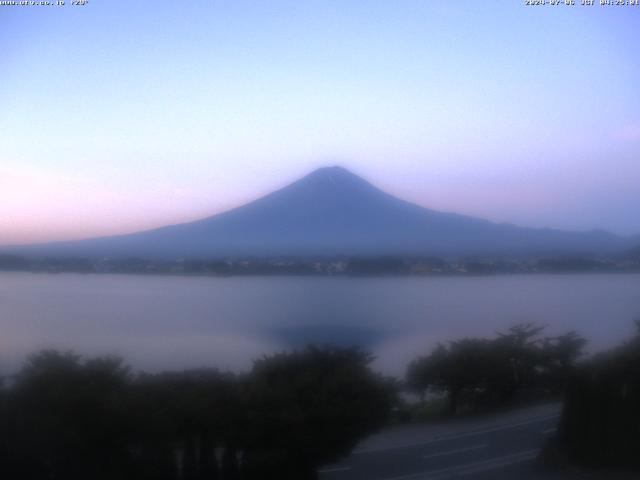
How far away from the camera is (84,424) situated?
459cm

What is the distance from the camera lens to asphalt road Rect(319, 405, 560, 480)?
4.69 m

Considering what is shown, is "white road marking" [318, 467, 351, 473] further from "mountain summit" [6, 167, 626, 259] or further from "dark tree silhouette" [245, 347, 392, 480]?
"mountain summit" [6, 167, 626, 259]

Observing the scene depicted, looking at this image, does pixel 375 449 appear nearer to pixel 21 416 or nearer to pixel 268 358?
pixel 268 358

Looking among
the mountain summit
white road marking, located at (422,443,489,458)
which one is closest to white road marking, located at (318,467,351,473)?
white road marking, located at (422,443,489,458)

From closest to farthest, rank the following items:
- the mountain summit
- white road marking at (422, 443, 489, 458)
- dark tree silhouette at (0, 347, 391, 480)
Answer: dark tree silhouette at (0, 347, 391, 480) < white road marking at (422, 443, 489, 458) < the mountain summit

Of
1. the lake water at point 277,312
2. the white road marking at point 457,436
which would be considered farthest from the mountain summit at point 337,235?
the white road marking at point 457,436

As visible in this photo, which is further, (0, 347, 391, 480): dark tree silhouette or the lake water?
the lake water

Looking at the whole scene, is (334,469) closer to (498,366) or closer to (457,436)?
(457,436)

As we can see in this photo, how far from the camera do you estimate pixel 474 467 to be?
4754 mm

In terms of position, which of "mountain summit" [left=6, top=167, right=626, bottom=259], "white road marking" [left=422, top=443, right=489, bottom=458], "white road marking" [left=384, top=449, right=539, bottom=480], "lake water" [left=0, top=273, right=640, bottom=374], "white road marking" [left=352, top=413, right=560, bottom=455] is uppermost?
"mountain summit" [left=6, top=167, right=626, bottom=259]

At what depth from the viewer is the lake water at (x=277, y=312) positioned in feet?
16.1

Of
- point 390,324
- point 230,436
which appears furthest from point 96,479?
point 390,324

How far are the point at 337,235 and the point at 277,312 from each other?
76 cm

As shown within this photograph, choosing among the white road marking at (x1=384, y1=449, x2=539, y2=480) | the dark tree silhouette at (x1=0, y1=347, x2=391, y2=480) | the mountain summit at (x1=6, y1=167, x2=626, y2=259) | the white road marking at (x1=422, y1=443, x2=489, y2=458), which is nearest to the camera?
the dark tree silhouette at (x1=0, y1=347, x2=391, y2=480)
